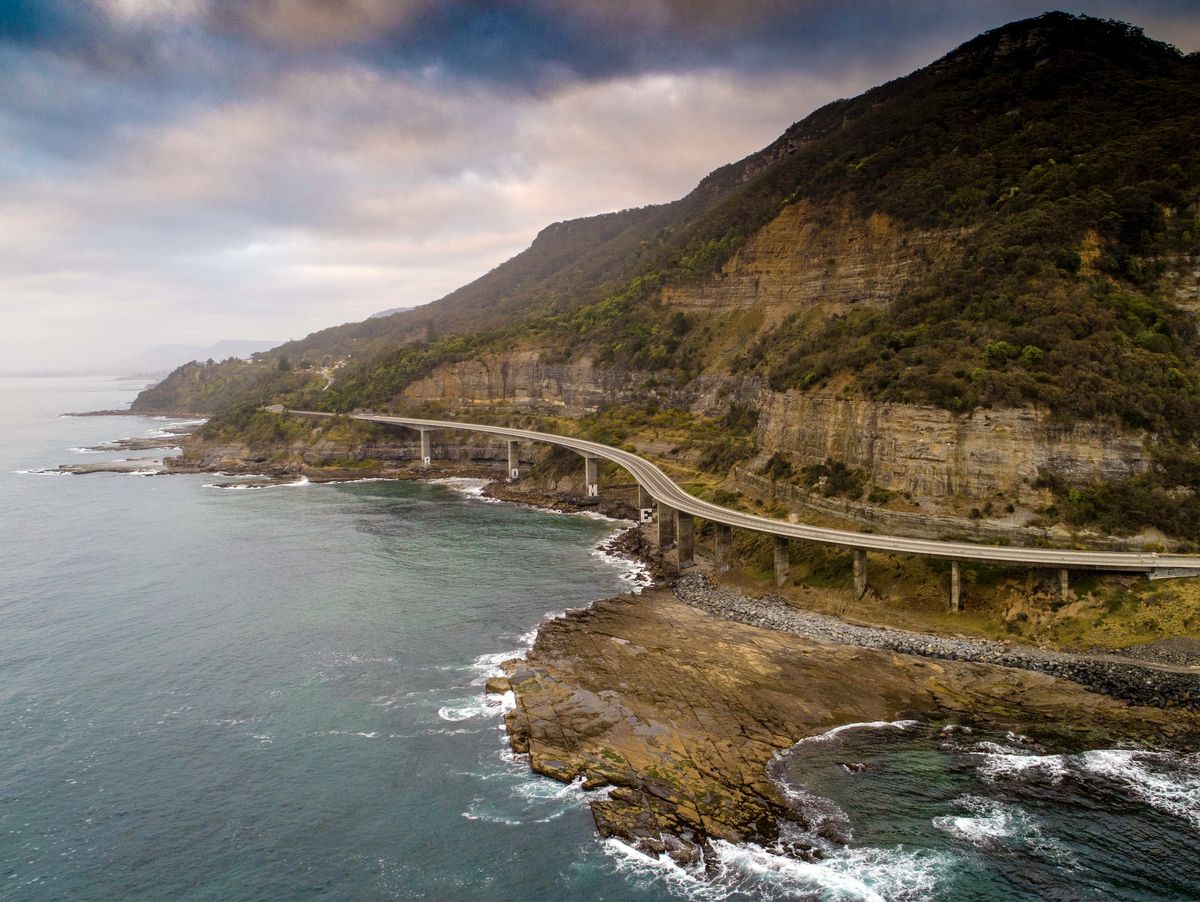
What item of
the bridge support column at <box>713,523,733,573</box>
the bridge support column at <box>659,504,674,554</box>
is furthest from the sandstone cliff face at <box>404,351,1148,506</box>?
the bridge support column at <box>659,504,674,554</box>

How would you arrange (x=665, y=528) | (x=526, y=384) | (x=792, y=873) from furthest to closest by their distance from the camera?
(x=526, y=384) < (x=665, y=528) < (x=792, y=873)

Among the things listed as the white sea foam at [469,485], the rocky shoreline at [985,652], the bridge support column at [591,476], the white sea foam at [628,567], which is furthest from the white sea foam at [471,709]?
the white sea foam at [469,485]

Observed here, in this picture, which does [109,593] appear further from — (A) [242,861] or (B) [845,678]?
(B) [845,678]

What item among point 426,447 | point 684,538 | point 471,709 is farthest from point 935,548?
point 426,447

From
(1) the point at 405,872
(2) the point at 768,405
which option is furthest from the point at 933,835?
(2) the point at 768,405

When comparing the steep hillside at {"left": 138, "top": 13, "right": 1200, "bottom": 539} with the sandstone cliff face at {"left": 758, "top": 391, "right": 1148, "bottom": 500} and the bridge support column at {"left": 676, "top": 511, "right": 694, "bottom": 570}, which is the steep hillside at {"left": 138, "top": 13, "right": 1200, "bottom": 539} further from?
the bridge support column at {"left": 676, "top": 511, "right": 694, "bottom": 570}

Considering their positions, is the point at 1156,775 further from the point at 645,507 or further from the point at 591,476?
the point at 591,476

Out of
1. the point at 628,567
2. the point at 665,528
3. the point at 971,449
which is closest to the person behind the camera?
the point at 971,449
